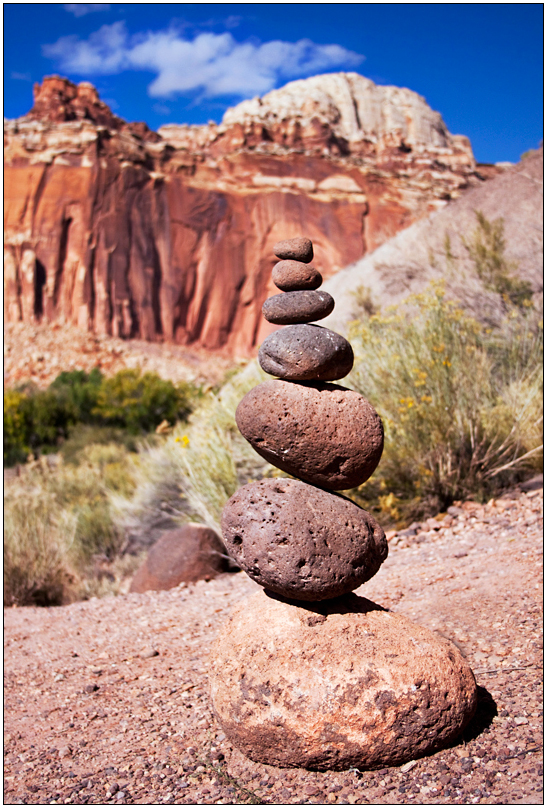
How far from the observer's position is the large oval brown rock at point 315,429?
352 cm

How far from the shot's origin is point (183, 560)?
289 inches

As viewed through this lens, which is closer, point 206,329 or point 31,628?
point 31,628

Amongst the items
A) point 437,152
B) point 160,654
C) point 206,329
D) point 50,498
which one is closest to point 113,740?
point 160,654

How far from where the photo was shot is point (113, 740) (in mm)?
3773

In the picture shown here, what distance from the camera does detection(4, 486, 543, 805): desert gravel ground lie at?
3.06 metres

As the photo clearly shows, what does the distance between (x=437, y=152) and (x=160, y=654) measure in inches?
1739

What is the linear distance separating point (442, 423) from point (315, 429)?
13.9 feet

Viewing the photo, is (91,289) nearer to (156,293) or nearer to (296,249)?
(156,293)

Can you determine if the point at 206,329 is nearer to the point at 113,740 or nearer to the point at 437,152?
the point at 437,152

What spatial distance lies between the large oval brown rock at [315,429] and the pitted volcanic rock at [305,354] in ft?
0.24

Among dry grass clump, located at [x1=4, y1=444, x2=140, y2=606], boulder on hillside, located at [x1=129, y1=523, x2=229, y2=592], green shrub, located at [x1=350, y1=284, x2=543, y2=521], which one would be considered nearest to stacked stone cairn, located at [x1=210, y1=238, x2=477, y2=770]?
green shrub, located at [x1=350, y1=284, x2=543, y2=521]

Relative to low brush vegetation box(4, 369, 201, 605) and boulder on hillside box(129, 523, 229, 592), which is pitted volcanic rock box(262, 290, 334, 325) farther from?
low brush vegetation box(4, 369, 201, 605)

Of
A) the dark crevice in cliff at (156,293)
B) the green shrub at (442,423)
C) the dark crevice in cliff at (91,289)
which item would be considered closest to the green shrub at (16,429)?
the green shrub at (442,423)

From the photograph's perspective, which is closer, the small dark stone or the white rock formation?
the small dark stone
